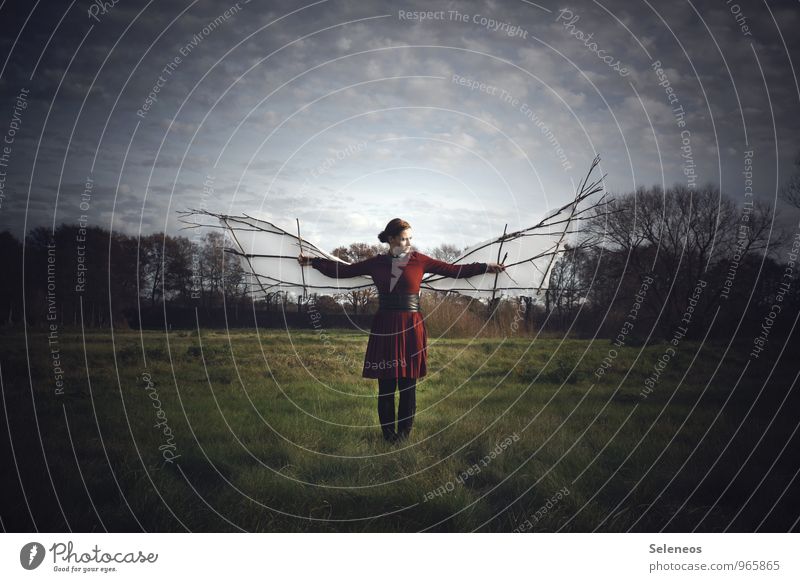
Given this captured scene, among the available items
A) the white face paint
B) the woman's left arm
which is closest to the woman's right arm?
the white face paint

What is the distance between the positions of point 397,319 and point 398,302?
9.0 inches

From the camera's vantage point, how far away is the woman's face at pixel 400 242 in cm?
479

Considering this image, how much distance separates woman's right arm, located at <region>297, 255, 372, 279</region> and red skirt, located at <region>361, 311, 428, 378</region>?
0.64m

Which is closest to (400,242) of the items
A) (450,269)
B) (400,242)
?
(400,242)

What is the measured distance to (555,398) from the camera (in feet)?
22.4

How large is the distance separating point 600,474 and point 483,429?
1527mm

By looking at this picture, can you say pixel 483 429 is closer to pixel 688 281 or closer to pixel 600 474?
pixel 600 474

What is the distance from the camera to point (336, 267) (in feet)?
16.1

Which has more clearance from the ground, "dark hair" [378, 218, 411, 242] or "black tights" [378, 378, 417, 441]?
"dark hair" [378, 218, 411, 242]

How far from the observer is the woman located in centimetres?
472
